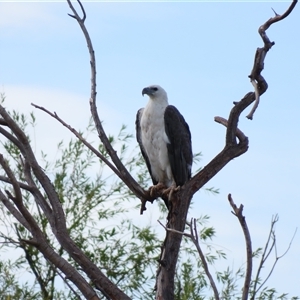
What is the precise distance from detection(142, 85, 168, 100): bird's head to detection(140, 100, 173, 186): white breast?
0.51 ft

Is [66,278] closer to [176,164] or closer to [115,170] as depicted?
[115,170]

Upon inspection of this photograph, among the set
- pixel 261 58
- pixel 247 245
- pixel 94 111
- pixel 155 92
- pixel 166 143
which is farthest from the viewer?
pixel 155 92

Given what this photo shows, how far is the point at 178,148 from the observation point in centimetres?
752

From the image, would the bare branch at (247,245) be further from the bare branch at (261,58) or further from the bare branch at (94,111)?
the bare branch at (94,111)

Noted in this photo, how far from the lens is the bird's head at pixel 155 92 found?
7.87 metres

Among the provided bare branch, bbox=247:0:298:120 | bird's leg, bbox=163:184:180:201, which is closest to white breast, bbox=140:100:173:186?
bird's leg, bbox=163:184:180:201

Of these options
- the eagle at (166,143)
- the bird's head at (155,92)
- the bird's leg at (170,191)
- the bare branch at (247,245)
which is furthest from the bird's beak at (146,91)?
the bare branch at (247,245)

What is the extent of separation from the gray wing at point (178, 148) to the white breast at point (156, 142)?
5cm

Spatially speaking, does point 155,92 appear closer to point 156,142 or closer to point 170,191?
point 156,142

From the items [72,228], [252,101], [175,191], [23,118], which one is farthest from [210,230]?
[252,101]

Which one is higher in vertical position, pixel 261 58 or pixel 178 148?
pixel 178 148

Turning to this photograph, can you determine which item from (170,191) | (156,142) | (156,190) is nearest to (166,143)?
(156,142)

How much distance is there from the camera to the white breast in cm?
753

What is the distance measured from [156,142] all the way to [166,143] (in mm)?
96
